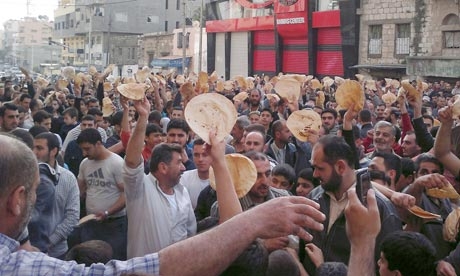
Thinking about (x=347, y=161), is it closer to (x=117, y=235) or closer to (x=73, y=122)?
(x=117, y=235)

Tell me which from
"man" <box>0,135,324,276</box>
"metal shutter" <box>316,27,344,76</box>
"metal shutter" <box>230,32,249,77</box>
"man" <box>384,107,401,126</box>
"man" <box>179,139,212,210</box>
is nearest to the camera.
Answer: "man" <box>0,135,324,276</box>

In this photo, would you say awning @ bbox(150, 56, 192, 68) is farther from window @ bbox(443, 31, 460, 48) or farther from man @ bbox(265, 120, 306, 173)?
man @ bbox(265, 120, 306, 173)

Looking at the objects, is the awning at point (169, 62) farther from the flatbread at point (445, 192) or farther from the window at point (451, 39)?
the flatbread at point (445, 192)

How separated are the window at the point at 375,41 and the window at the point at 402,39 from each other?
1.00 m

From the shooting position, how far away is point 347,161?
156 inches

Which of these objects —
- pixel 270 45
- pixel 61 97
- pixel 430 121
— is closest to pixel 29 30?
pixel 270 45

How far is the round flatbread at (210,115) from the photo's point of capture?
347 centimetres

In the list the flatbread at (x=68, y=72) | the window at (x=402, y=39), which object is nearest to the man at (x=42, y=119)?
the flatbread at (x=68, y=72)

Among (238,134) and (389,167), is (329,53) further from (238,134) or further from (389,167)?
(389,167)

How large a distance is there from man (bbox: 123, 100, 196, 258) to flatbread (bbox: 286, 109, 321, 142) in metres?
2.54

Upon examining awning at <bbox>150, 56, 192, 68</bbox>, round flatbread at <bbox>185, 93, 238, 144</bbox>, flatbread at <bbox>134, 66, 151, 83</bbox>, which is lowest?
round flatbread at <bbox>185, 93, 238, 144</bbox>

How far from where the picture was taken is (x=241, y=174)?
3873mm

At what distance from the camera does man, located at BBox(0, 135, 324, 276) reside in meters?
1.92

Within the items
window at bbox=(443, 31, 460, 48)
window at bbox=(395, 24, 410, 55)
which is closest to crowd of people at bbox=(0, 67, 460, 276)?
window at bbox=(443, 31, 460, 48)
